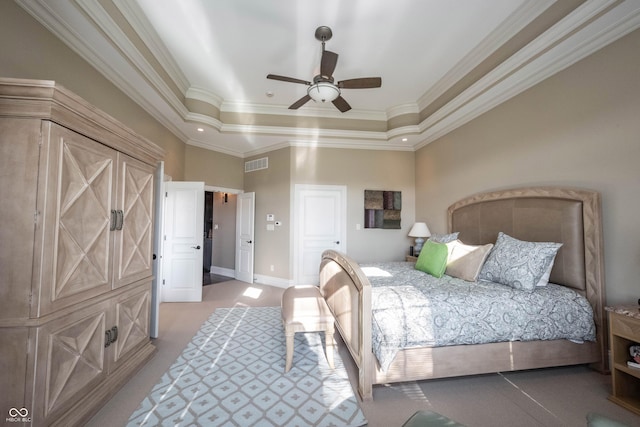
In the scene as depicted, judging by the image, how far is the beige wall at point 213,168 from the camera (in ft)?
15.9

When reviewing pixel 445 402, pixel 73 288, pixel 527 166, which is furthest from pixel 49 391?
pixel 527 166

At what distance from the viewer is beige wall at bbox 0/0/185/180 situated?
5.53 feet

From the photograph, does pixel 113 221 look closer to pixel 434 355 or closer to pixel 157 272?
pixel 157 272

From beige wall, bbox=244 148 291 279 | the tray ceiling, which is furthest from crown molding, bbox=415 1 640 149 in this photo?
beige wall, bbox=244 148 291 279

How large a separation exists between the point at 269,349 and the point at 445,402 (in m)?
1.63

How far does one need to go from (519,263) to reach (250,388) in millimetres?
2599

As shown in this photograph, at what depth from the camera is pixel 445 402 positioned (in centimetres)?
182

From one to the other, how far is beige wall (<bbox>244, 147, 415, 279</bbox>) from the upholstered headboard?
2.00m

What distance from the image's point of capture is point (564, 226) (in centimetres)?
234

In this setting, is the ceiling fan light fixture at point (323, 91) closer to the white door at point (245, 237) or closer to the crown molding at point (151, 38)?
the crown molding at point (151, 38)

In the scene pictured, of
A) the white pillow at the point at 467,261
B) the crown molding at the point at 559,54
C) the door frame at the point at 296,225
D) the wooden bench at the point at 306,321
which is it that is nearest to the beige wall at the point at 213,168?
the door frame at the point at 296,225

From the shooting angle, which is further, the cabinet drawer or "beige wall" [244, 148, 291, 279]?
"beige wall" [244, 148, 291, 279]

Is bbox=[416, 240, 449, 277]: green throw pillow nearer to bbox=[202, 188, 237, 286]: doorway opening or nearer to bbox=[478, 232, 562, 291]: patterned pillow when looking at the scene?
bbox=[478, 232, 562, 291]: patterned pillow

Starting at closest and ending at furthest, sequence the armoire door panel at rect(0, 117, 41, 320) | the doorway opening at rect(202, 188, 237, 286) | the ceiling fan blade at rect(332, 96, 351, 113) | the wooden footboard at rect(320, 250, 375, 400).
→ the armoire door panel at rect(0, 117, 41, 320)
the wooden footboard at rect(320, 250, 375, 400)
the ceiling fan blade at rect(332, 96, 351, 113)
the doorway opening at rect(202, 188, 237, 286)
